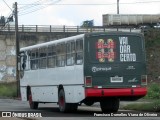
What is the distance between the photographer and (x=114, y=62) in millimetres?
23547

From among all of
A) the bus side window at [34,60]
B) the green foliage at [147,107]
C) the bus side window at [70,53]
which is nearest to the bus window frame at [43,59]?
the bus side window at [34,60]

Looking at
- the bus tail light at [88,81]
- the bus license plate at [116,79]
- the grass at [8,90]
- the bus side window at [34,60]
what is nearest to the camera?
the bus tail light at [88,81]

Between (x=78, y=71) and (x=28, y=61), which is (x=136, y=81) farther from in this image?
(x=28, y=61)

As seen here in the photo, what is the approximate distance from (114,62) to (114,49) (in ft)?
1.74

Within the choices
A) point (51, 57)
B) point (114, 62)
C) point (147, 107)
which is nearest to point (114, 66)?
point (114, 62)

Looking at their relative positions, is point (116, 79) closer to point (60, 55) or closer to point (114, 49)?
point (114, 49)

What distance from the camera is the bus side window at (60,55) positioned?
25530 millimetres

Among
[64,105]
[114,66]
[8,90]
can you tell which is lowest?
[8,90]

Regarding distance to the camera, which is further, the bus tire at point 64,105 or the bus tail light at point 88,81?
the bus tire at point 64,105

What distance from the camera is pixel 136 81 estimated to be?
2366 cm

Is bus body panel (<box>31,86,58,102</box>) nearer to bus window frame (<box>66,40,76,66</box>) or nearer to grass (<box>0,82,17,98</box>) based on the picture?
bus window frame (<box>66,40,76,66</box>)

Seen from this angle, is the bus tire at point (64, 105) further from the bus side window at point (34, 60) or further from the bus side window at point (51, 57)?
the bus side window at point (34, 60)

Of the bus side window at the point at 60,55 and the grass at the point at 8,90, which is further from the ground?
the bus side window at the point at 60,55

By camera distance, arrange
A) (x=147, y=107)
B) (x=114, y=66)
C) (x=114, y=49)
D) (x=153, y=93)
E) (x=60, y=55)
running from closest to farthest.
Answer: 1. (x=114, y=66)
2. (x=114, y=49)
3. (x=60, y=55)
4. (x=147, y=107)
5. (x=153, y=93)
